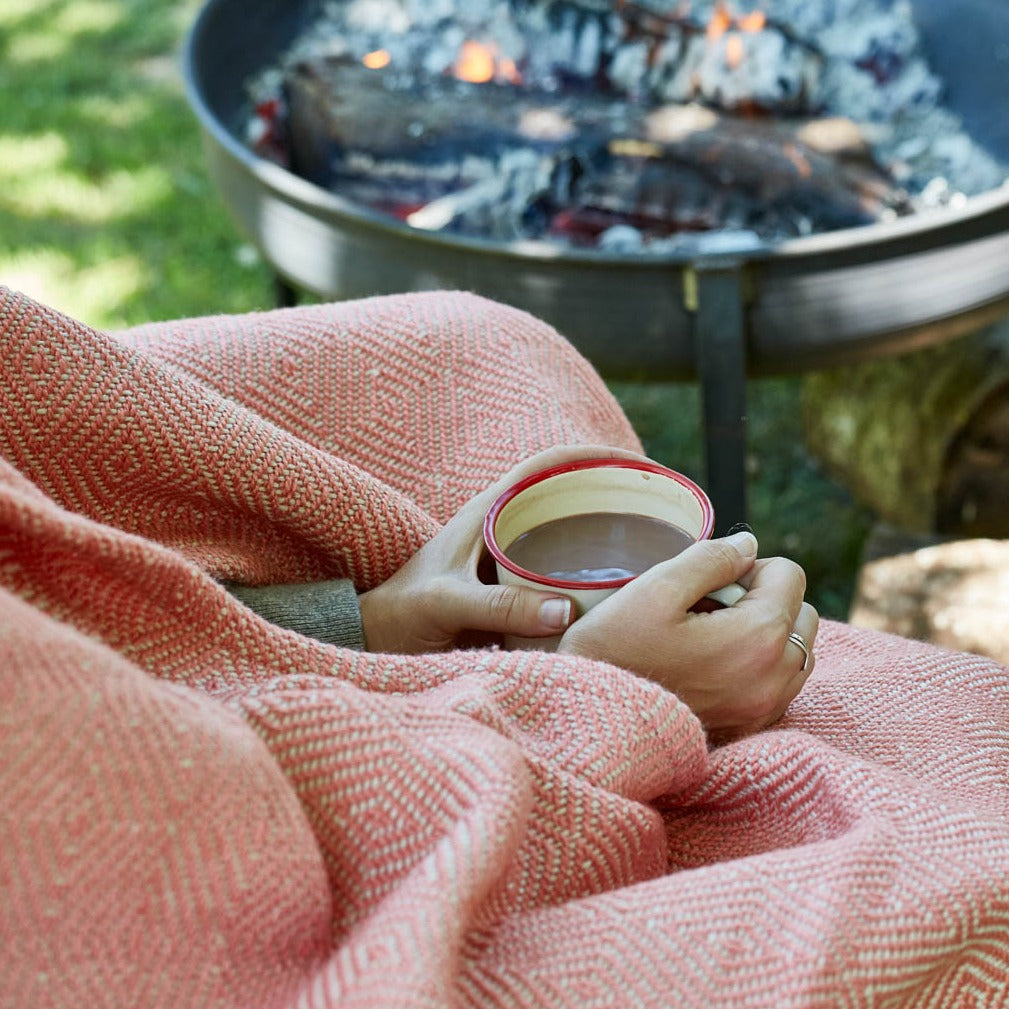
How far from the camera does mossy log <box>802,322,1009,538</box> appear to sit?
1.95m

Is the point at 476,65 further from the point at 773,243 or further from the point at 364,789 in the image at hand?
the point at 364,789

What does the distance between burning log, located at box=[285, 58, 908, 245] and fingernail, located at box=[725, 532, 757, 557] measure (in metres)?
1.08

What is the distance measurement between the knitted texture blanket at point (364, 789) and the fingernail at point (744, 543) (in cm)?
11

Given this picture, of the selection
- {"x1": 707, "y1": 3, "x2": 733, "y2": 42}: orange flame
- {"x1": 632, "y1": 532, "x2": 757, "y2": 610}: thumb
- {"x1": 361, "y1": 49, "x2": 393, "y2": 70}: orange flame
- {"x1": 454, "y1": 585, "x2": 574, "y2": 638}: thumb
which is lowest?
{"x1": 454, "y1": 585, "x2": 574, "y2": 638}: thumb

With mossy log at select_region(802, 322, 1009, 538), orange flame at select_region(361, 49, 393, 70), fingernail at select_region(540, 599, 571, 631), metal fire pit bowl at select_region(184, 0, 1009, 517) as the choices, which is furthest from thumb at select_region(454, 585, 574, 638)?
orange flame at select_region(361, 49, 393, 70)

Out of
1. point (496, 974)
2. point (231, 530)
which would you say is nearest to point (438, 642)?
point (231, 530)

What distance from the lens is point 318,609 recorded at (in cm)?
89

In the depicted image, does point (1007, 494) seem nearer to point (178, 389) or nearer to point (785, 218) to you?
point (785, 218)

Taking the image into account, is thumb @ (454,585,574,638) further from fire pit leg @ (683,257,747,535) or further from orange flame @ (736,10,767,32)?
orange flame @ (736,10,767,32)

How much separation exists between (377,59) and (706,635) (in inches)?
66.2

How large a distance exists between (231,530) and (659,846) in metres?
0.40

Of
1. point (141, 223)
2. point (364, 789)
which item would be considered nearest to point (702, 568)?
point (364, 789)

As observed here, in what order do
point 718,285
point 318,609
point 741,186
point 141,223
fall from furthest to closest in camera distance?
1. point 141,223
2. point 741,186
3. point 718,285
4. point 318,609

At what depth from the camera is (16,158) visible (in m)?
2.99
